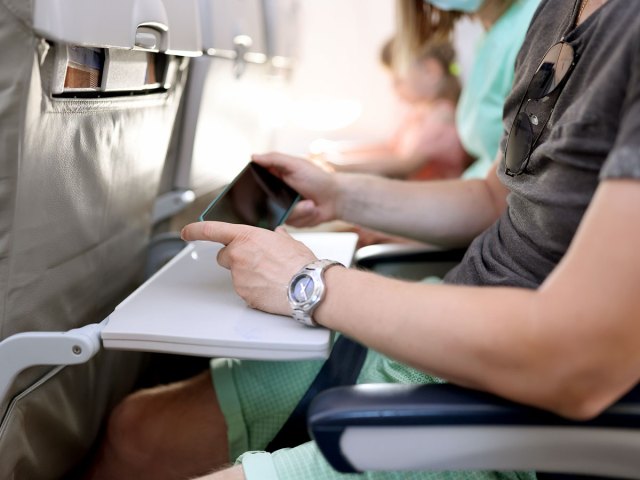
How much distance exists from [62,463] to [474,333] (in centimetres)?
72

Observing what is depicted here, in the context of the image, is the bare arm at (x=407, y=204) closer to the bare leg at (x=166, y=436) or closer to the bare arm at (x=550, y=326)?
the bare leg at (x=166, y=436)

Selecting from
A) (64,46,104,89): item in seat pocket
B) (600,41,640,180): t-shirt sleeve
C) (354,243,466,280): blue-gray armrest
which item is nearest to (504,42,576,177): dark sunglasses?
(600,41,640,180): t-shirt sleeve

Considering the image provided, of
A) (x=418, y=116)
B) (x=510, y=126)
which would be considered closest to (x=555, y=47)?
(x=510, y=126)

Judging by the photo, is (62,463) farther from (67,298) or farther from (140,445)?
(67,298)

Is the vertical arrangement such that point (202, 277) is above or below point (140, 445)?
above

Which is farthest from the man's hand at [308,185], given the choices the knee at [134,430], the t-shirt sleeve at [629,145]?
the t-shirt sleeve at [629,145]

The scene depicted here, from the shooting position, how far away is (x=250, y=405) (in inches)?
41.1

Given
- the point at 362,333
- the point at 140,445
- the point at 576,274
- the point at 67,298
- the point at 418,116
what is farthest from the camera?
the point at 418,116

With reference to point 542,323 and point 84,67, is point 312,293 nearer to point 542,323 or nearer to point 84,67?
point 542,323

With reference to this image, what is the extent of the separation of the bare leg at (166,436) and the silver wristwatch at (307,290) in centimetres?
37

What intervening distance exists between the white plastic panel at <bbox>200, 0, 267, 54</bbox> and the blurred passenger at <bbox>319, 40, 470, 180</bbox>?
66 centimetres

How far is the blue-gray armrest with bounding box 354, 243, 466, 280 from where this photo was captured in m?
1.31

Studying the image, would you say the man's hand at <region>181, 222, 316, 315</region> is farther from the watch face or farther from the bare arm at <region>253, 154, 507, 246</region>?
the bare arm at <region>253, 154, 507, 246</region>

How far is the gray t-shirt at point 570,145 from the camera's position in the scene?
2.13 feet
